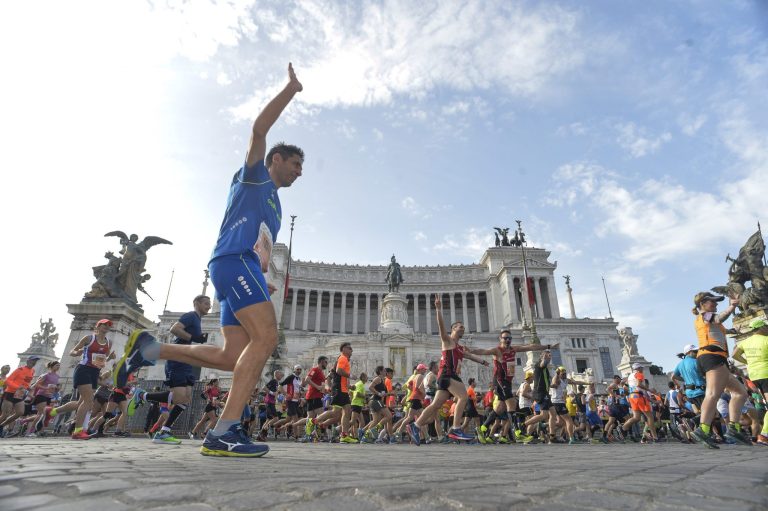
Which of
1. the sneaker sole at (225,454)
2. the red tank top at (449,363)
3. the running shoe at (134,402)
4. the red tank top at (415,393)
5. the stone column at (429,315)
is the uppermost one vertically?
the stone column at (429,315)

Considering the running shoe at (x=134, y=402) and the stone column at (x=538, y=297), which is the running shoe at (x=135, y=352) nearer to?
the running shoe at (x=134, y=402)

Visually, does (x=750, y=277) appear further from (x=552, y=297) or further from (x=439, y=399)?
(x=552, y=297)

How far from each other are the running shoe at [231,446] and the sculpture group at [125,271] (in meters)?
11.1

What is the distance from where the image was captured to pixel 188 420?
12.5 metres

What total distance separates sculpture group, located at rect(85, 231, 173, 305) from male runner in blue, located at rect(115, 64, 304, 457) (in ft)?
31.7

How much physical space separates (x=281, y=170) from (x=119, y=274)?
36.5 feet

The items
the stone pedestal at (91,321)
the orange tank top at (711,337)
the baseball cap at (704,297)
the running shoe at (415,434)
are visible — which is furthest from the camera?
the stone pedestal at (91,321)

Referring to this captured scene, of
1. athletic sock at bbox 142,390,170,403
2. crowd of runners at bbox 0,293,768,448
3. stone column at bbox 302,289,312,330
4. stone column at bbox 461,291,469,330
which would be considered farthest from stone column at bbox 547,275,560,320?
athletic sock at bbox 142,390,170,403

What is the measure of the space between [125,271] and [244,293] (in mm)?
11524

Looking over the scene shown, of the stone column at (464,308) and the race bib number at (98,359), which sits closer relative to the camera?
the race bib number at (98,359)

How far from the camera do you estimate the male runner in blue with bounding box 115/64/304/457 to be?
3.81 m

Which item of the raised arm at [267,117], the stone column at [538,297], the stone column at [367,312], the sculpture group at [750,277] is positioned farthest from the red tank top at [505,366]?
the stone column at [367,312]

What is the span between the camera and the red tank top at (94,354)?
8445 millimetres

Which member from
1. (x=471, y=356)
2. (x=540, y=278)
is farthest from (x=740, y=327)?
(x=540, y=278)
